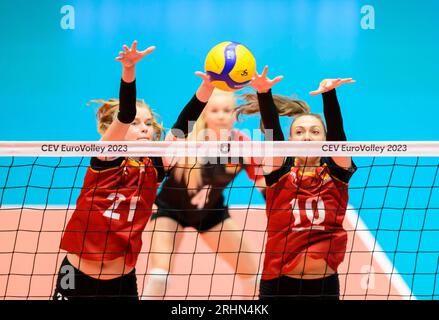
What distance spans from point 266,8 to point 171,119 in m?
1.99

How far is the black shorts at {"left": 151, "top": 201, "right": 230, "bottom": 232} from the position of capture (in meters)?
5.06

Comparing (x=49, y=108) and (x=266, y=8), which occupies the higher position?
(x=266, y=8)

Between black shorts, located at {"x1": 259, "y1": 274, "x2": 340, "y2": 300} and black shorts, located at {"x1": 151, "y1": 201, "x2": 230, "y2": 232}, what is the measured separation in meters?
1.38

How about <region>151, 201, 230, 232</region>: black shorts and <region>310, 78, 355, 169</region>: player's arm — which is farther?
<region>151, 201, 230, 232</region>: black shorts

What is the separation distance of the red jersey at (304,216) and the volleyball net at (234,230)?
12 centimetres

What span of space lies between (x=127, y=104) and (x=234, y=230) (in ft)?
3.36

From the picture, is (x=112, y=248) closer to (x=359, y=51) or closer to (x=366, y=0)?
(x=359, y=51)

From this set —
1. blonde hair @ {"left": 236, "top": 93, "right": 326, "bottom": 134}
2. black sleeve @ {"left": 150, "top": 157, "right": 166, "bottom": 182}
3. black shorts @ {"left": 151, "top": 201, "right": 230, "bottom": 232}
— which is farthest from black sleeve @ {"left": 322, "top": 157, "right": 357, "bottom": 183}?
black shorts @ {"left": 151, "top": 201, "right": 230, "bottom": 232}

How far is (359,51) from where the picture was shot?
7.87 meters

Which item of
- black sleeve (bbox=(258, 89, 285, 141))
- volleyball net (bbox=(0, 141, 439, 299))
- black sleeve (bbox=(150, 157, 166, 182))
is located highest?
black sleeve (bbox=(258, 89, 285, 141))

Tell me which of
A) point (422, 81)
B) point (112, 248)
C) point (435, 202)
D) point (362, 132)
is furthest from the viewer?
point (422, 81)

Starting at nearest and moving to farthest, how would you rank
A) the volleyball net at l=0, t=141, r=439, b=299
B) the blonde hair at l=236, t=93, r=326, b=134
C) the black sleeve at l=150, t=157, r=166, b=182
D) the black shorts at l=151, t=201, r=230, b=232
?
1. the volleyball net at l=0, t=141, r=439, b=299
2. the black sleeve at l=150, t=157, r=166, b=182
3. the blonde hair at l=236, t=93, r=326, b=134
4. the black shorts at l=151, t=201, r=230, b=232

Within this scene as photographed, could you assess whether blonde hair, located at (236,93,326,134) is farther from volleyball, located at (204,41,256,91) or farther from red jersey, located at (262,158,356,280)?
red jersey, located at (262,158,356,280)
